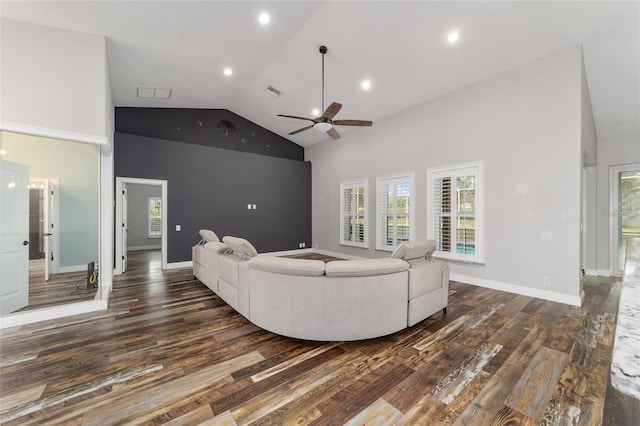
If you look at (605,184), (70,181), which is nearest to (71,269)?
(70,181)

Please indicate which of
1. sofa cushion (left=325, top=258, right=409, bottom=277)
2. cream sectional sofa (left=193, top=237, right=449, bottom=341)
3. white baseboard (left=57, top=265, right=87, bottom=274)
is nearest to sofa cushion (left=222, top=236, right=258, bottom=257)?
cream sectional sofa (left=193, top=237, right=449, bottom=341)

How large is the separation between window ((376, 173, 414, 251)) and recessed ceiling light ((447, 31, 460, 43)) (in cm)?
253

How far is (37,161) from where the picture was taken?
12.6ft

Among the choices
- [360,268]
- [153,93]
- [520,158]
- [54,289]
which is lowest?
[54,289]

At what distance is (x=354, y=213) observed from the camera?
7242 mm

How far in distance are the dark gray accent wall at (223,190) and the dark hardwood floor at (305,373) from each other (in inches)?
134

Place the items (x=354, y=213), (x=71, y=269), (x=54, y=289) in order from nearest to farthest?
1. (x=54, y=289)
2. (x=71, y=269)
3. (x=354, y=213)

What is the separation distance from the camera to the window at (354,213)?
6906 mm

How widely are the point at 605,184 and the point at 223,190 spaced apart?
27.4 ft

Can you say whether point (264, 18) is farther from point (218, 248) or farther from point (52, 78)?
point (218, 248)

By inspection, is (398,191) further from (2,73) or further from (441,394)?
(2,73)

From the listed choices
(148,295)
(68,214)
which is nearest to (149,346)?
(148,295)

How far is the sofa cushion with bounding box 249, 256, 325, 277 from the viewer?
250 centimetres

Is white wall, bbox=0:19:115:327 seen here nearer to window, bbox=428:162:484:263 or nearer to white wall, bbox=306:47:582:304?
white wall, bbox=306:47:582:304
